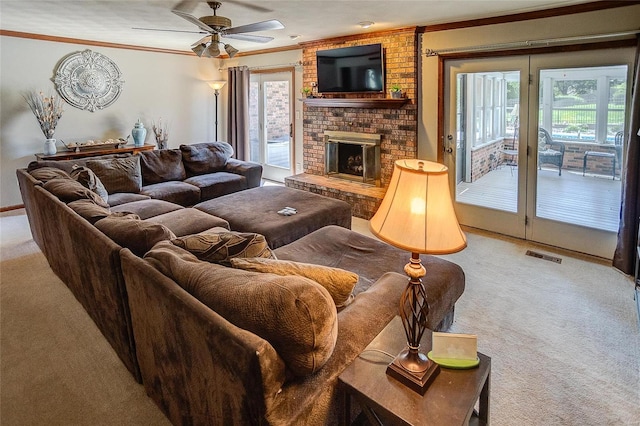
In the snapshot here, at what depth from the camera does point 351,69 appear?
5551mm

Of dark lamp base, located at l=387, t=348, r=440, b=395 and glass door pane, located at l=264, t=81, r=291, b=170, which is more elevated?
glass door pane, located at l=264, t=81, r=291, b=170

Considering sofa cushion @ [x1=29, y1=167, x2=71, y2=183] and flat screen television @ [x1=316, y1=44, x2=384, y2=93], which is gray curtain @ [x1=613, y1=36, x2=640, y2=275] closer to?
flat screen television @ [x1=316, y1=44, x2=384, y2=93]

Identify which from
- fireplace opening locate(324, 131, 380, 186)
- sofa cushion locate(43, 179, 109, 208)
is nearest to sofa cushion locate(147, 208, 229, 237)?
sofa cushion locate(43, 179, 109, 208)

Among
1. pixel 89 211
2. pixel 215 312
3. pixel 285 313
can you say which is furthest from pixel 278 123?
pixel 285 313

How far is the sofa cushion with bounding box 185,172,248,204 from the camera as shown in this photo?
17.4ft

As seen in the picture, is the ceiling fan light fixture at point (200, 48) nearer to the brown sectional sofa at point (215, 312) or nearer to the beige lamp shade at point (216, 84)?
the brown sectional sofa at point (215, 312)

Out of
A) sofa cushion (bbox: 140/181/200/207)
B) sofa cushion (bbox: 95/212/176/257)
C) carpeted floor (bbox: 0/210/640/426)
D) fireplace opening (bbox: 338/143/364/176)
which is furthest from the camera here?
A: fireplace opening (bbox: 338/143/364/176)

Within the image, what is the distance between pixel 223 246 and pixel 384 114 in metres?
4.05

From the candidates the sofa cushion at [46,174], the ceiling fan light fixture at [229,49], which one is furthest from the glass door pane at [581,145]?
the sofa cushion at [46,174]

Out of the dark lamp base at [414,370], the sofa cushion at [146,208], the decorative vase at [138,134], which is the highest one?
the decorative vase at [138,134]

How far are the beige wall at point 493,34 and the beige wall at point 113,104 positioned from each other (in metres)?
4.51

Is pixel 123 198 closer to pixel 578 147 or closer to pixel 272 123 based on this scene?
pixel 272 123

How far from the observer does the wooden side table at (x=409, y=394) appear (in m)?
1.25

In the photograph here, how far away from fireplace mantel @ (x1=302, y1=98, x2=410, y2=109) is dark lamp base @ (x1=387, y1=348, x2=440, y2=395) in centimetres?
416
